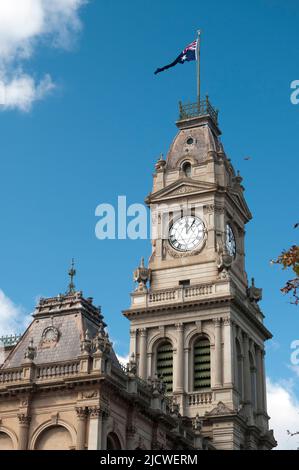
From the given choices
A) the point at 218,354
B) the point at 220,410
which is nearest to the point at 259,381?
the point at 218,354

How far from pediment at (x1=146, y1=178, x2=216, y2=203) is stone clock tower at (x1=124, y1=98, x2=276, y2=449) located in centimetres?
9

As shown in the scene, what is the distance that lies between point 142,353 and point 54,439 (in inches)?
939

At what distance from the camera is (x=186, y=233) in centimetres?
7912

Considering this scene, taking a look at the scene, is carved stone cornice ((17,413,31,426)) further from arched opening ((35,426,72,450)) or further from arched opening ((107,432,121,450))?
arched opening ((107,432,121,450))

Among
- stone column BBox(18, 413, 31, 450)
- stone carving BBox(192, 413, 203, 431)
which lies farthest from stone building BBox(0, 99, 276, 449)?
stone carving BBox(192, 413, 203, 431)

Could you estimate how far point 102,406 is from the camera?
168ft

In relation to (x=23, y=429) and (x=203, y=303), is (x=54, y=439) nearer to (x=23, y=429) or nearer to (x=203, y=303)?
(x=23, y=429)

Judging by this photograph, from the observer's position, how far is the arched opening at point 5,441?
174 feet

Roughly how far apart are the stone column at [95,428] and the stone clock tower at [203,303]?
17.4m

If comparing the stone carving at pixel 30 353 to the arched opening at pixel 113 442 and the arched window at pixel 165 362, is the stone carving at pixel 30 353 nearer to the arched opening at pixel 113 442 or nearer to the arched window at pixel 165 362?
the arched opening at pixel 113 442

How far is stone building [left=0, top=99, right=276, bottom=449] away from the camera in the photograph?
52.4 meters

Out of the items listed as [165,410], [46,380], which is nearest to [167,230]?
[165,410]

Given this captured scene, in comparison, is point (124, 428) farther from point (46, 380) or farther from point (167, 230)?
point (167, 230)
